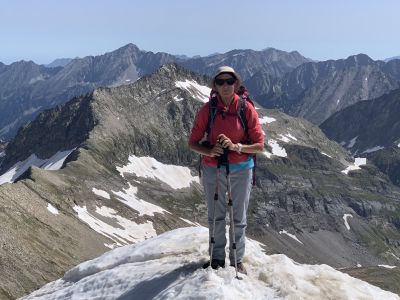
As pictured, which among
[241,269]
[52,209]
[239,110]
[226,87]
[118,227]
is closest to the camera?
[226,87]

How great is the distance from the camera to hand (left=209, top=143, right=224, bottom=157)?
53.4ft

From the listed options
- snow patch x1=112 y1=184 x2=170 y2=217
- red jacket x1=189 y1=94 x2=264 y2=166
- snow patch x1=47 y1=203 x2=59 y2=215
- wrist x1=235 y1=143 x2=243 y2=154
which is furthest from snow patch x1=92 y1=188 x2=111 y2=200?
wrist x1=235 y1=143 x2=243 y2=154

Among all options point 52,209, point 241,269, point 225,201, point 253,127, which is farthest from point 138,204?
point 253,127

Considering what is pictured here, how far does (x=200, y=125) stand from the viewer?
1709 centimetres

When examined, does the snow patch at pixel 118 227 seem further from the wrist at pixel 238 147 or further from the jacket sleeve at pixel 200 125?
the wrist at pixel 238 147

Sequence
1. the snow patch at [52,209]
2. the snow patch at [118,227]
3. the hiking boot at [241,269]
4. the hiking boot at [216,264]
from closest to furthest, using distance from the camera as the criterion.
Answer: the hiking boot at [216,264], the hiking boot at [241,269], the snow patch at [52,209], the snow patch at [118,227]

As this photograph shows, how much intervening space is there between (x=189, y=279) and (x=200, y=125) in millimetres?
5019

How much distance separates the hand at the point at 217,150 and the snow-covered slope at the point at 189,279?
12.7 ft

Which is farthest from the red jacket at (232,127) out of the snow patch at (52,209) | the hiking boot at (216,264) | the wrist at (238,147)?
the snow patch at (52,209)

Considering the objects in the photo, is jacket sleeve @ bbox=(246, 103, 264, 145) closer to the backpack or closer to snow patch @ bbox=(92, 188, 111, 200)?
the backpack

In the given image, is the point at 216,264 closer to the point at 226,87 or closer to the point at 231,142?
the point at 231,142

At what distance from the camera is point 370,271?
142125 millimetres

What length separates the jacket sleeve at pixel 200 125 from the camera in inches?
669

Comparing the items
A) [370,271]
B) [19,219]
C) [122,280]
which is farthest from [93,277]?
[370,271]
